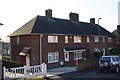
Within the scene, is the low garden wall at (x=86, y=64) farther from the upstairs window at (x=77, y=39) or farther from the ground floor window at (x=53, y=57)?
the upstairs window at (x=77, y=39)

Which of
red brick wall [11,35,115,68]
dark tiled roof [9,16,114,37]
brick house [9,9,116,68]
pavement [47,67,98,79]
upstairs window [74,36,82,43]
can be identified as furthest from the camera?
upstairs window [74,36,82,43]

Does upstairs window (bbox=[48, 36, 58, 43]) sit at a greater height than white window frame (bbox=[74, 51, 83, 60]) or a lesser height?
greater

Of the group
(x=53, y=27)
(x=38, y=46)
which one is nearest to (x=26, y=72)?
(x=38, y=46)

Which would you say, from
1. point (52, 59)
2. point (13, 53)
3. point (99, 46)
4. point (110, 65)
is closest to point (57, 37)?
point (52, 59)

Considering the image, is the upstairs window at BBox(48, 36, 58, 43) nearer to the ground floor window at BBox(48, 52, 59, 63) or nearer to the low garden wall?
the ground floor window at BBox(48, 52, 59, 63)

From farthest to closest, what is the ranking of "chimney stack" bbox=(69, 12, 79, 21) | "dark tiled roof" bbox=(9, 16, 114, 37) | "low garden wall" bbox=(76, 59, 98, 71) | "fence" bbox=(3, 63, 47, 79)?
"chimney stack" bbox=(69, 12, 79, 21), "dark tiled roof" bbox=(9, 16, 114, 37), "low garden wall" bbox=(76, 59, 98, 71), "fence" bbox=(3, 63, 47, 79)

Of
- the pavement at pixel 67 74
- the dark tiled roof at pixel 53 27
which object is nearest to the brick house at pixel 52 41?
the dark tiled roof at pixel 53 27

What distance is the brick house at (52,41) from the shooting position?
24641 mm

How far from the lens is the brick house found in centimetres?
2464

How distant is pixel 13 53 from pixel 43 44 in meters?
7.31

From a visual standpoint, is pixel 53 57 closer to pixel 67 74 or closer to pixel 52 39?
pixel 52 39

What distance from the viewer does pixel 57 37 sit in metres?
27.2

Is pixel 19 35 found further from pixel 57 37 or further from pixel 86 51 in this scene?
pixel 86 51

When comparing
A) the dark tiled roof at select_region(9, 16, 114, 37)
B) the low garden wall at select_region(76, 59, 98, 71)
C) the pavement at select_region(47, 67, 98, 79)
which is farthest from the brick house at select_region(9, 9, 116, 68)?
the pavement at select_region(47, 67, 98, 79)
